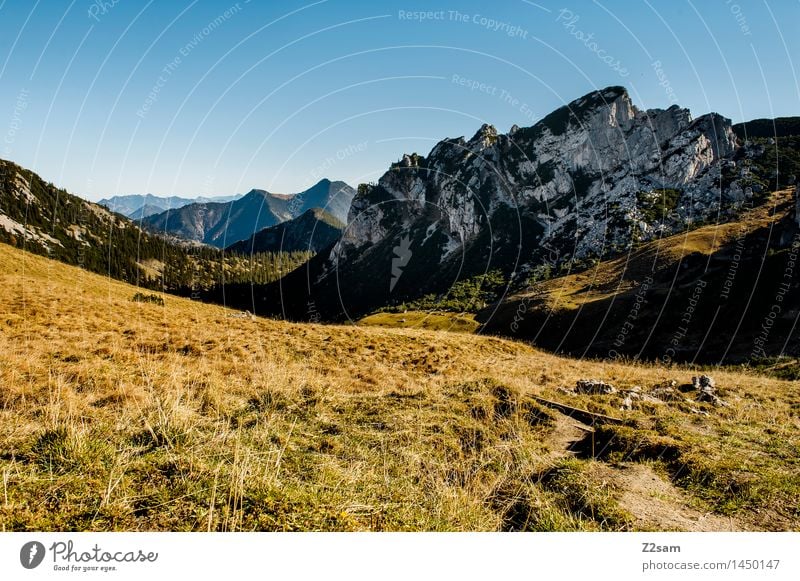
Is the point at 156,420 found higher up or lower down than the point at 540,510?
higher up

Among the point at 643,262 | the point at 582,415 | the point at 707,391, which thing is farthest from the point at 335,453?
the point at 643,262

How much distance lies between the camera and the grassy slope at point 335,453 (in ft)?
14.4

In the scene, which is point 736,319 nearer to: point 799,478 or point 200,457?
point 799,478

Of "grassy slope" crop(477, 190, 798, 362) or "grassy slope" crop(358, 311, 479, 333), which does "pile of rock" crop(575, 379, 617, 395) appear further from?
"grassy slope" crop(358, 311, 479, 333)

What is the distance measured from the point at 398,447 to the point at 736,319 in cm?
5660

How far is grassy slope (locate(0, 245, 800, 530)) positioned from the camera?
4.39 metres

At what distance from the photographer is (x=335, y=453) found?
278 inches

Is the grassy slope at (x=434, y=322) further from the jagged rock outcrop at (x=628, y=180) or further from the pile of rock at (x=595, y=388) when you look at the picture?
the pile of rock at (x=595, y=388)

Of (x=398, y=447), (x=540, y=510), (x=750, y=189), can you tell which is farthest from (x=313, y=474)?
(x=750, y=189)

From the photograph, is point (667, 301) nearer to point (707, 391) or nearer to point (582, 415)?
point (707, 391)

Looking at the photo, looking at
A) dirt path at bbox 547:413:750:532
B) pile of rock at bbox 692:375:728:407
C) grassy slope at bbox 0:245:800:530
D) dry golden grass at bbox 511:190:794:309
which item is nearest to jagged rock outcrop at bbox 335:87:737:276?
dry golden grass at bbox 511:190:794:309

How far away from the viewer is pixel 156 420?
650 centimetres

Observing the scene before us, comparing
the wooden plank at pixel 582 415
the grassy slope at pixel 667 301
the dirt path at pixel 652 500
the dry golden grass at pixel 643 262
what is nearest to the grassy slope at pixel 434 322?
the grassy slope at pixel 667 301
